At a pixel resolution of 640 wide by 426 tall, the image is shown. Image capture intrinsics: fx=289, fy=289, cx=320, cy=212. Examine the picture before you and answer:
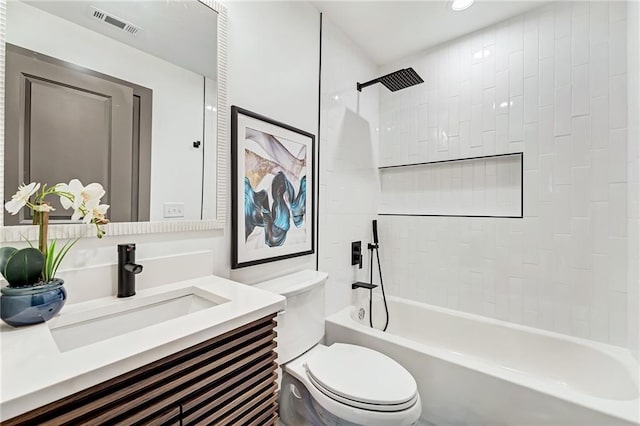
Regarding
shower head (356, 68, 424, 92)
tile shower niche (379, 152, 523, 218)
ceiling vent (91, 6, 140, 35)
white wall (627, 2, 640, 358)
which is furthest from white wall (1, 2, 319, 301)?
white wall (627, 2, 640, 358)

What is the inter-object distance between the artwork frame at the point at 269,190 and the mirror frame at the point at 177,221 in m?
0.06

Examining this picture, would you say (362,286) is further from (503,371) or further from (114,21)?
(114,21)

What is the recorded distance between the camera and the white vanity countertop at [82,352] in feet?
1.58

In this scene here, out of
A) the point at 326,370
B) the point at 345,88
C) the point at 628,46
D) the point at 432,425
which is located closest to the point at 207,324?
the point at 326,370

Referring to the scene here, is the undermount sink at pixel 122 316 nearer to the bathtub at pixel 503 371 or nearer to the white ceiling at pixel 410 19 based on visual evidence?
the bathtub at pixel 503 371

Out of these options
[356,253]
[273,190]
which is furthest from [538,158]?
[273,190]

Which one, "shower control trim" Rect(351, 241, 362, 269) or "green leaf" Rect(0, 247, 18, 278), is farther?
"shower control trim" Rect(351, 241, 362, 269)

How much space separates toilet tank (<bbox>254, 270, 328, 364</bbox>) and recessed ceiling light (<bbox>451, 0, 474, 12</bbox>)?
71.2 inches

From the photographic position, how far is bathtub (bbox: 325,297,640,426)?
1220mm

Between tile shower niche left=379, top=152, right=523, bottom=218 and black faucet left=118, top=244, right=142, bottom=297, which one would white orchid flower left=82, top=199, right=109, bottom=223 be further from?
tile shower niche left=379, top=152, right=523, bottom=218

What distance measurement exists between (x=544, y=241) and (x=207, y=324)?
80.9 inches

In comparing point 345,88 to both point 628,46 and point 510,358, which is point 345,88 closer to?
point 628,46

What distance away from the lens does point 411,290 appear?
238 cm

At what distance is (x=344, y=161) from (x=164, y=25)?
1.34 m
